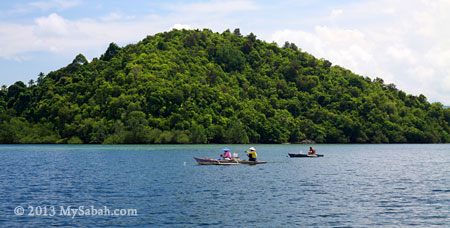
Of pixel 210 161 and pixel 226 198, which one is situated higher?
pixel 210 161

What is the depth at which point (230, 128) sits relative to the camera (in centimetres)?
19600

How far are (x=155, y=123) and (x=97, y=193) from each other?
14763 cm

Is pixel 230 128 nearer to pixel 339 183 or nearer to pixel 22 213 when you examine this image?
pixel 339 183

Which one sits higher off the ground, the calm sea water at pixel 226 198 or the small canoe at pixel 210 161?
the small canoe at pixel 210 161

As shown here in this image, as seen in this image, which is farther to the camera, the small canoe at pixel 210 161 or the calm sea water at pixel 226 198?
the small canoe at pixel 210 161

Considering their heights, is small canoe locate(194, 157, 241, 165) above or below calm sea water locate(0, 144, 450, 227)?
above

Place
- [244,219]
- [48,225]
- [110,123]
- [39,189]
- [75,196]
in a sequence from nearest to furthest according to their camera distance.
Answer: [48,225], [244,219], [75,196], [39,189], [110,123]

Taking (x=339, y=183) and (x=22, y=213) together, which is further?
(x=339, y=183)

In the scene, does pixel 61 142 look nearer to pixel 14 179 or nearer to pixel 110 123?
pixel 110 123

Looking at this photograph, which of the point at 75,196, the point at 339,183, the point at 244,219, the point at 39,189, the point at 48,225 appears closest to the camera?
the point at 48,225

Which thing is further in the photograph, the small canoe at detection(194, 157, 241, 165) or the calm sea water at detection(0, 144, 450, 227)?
the small canoe at detection(194, 157, 241, 165)

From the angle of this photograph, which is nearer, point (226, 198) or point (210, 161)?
point (226, 198)

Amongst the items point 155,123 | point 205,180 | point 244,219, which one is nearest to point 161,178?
point 205,180

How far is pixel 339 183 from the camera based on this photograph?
5725cm
